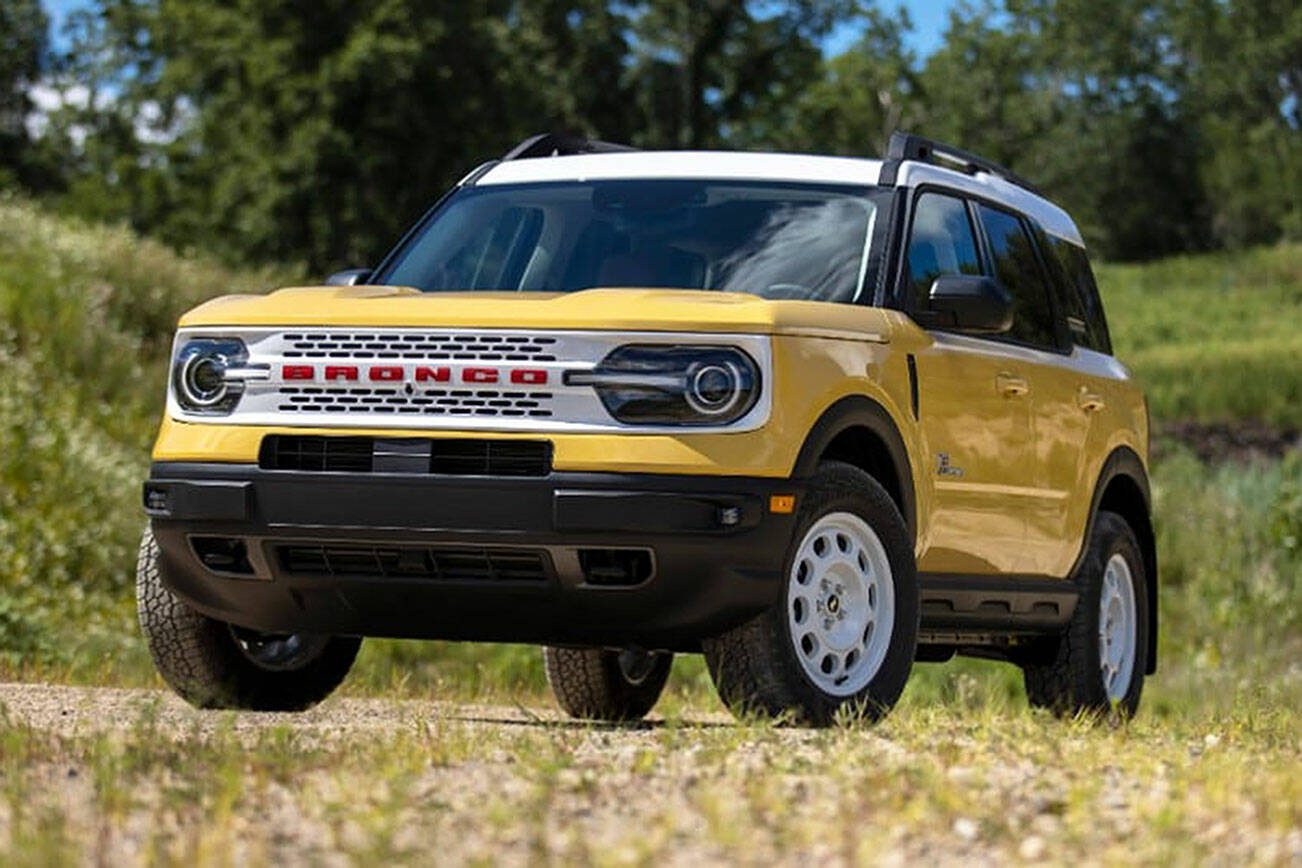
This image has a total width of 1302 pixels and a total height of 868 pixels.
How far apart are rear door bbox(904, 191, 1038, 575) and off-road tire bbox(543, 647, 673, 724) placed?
187cm

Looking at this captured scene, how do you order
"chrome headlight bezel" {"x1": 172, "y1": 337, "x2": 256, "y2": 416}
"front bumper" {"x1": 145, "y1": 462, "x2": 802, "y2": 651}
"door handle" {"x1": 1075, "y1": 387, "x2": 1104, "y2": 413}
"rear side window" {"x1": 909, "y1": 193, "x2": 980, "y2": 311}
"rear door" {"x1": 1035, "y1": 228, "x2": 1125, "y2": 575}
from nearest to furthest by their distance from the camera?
"front bumper" {"x1": 145, "y1": 462, "x2": 802, "y2": 651} → "chrome headlight bezel" {"x1": 172, "y1": 337, "x2": 256, "y2": 416} → "rear side window" {"x1": 909, "y1": 193, "x2": 980, "y2": 311} → "rear door" {"x1": 1035, "y1": 228, "x2": 1125, "y2": 575} → "door handle" {"x1": 1075, "y1": 387, "x2": 1104, "y2": 413}

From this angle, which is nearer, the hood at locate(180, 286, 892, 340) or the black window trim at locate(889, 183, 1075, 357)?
the hood at locate(180, 286, 892, 340)

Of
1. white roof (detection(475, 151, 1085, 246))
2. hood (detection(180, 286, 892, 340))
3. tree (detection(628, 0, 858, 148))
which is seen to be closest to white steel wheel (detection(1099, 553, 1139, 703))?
white roof (detection(475, 151, 1085, 246))

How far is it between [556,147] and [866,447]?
2.27 m

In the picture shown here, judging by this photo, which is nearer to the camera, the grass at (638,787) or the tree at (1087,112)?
the grass at (638,787)

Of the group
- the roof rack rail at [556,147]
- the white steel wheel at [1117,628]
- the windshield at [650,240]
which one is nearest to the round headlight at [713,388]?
the windshield at [650,240]

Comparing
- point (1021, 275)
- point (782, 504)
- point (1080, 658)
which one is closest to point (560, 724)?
point (782, 504)

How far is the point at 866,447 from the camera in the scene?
853cm

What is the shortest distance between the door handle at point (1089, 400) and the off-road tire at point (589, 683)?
1970 millimetres

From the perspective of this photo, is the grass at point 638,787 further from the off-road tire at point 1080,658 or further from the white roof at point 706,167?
the white roof at point 706,167

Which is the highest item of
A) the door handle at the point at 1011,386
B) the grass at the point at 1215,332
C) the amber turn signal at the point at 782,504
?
the door handle at the point at 1011,386

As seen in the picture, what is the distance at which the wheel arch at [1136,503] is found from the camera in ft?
36.2

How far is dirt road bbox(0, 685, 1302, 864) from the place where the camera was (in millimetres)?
5043

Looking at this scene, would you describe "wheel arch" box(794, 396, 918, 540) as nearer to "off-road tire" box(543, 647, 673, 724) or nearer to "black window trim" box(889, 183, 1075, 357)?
"black window trim" box(889, 183, 1075, 357)
